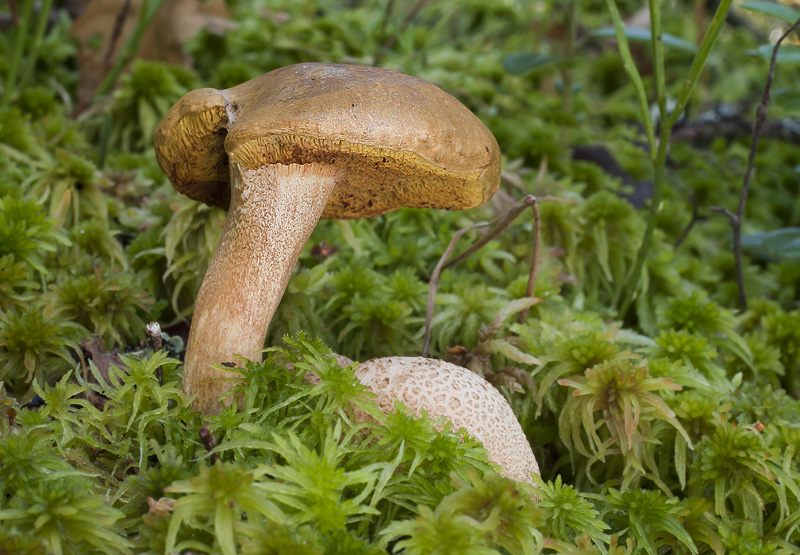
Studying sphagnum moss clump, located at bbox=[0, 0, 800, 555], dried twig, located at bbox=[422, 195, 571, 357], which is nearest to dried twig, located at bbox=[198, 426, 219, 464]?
sphagnum moss clump, located at bbox=[0, 0, 800, 555]

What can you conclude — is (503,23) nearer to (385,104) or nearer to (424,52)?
(424,52)

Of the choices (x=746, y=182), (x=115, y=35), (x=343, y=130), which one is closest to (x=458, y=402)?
(x=343, y=130)

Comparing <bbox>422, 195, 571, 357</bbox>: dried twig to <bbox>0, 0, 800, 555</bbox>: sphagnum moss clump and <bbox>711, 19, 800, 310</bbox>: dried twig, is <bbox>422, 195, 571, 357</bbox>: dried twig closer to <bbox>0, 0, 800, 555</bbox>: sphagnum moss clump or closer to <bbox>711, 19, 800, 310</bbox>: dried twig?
<bbox>0, 0, 800, 555</bbox>: sphagnum moss clump

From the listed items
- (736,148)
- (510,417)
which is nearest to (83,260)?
(510,417)

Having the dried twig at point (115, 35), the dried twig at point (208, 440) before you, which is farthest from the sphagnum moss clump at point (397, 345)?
the dried twig at point (115, 35)

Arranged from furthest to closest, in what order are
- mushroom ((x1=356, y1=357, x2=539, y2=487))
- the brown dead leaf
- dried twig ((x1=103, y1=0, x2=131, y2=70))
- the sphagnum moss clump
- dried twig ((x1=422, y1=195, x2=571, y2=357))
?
dried twig ((x1=103, y1=0, x2=131, y2=70)), dried twig ((x1=422, y1=195, x2=571, y2=357)), the brown dead leaf, mushroom ((x1=356, y1=357, x2=539, y2=487)), the sphagnum moss clump
